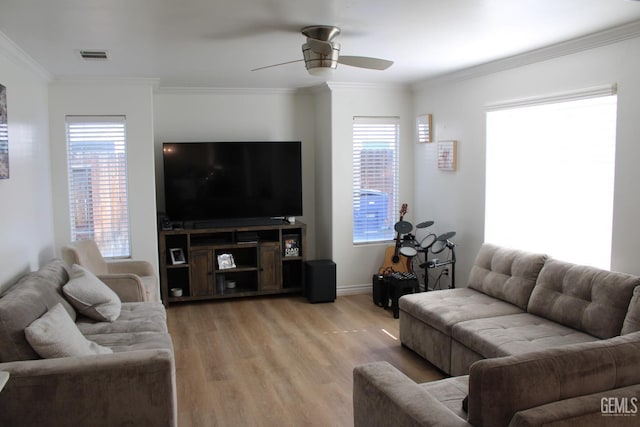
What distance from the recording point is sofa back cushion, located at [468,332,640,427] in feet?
6.36

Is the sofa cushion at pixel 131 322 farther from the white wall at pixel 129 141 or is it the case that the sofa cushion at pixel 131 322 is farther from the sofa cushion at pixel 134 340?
the white wall at pixel 129 141

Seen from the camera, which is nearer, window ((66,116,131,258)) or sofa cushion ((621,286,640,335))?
sofa cushion ((621,286,640,335))

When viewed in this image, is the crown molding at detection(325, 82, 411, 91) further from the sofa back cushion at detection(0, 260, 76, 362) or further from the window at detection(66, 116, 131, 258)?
the sofa back cushion at detection(0, 260, 76, 362)

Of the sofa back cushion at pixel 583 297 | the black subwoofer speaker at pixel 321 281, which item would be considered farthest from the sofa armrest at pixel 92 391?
the black subwoofer speaker at pixel 321 281

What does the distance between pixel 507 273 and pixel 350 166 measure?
2.51m

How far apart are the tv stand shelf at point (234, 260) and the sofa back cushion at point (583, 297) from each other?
3.09 metres

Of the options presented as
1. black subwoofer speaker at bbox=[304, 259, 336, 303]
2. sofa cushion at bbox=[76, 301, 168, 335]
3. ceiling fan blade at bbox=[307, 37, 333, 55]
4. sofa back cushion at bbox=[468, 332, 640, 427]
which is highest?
ceiling fan blade at bbox=[307, 37, 333, 55]

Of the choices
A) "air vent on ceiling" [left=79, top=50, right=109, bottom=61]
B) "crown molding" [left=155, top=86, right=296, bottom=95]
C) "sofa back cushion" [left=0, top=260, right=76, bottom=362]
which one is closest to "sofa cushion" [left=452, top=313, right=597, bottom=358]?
"sofa back cushion" [left=0, top=260, right=76, bottom=362]

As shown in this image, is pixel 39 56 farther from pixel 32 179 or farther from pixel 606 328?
pixel 606 328

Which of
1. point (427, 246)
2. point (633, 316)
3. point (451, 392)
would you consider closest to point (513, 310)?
point (633, 316)

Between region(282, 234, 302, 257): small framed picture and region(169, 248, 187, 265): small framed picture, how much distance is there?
1.17 metres

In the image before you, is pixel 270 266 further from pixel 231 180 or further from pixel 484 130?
pixel 484 130

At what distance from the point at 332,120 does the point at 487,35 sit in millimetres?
2604

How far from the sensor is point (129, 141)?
5.59m
